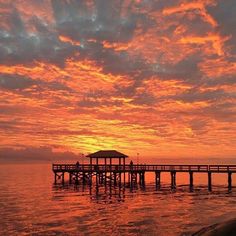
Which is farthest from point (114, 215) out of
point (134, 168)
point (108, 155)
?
point (134, 168)

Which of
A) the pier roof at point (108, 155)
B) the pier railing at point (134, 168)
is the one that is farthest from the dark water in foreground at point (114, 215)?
the pier roof at point (108, 155)

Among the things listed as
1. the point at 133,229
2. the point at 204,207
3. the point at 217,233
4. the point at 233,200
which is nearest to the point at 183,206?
the point at 204,207

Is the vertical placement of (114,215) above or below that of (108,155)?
below

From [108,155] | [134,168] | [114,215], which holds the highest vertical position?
[108,155]

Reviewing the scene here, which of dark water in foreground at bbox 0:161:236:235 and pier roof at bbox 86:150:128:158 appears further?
pier roof at bbox 86:150:128:158

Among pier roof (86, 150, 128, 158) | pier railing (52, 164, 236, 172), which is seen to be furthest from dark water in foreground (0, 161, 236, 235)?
pier roof (86, 150, 128, 158)

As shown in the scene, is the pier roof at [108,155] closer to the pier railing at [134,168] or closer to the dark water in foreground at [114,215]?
Result: the pier railing at [134,168]

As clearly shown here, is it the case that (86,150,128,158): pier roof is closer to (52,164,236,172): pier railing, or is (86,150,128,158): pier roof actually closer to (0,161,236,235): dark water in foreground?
(52,164,236,172): pier railing

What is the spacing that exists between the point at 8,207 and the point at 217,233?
99.4 ft

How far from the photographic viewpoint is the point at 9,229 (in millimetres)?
27688

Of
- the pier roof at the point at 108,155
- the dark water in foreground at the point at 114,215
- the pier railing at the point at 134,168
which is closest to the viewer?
the dark water in foreground at the point at 114,215

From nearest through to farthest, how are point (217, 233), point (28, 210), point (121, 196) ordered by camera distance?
point (217, 233) < point (28, 210) < point (121, 196)

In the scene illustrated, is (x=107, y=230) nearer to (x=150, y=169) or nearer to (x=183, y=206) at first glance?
(x=183, y=206)

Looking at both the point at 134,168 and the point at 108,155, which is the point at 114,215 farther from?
the point at 134,168
